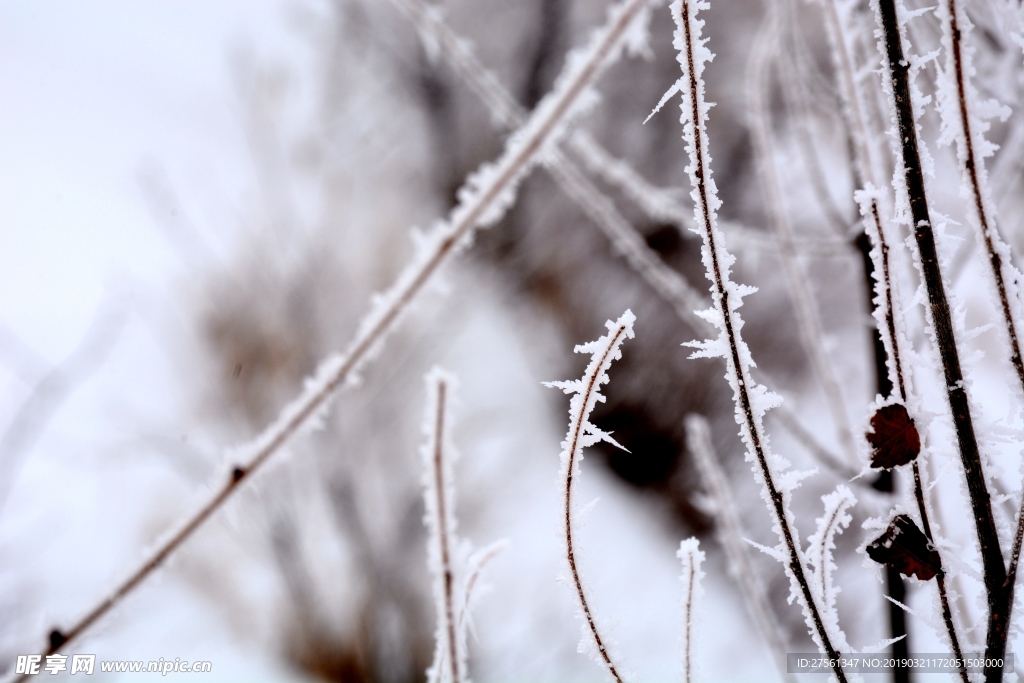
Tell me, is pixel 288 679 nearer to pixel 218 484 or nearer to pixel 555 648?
pixel 555 648

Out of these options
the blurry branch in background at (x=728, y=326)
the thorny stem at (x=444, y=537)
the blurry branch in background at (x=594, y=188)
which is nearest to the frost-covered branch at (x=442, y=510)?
the thorny stem at (x=444, y=537)

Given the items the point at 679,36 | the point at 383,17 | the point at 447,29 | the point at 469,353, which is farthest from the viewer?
the point at 383,17

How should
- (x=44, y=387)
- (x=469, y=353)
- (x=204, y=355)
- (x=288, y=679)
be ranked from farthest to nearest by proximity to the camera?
1. (x=469, y=353)
2. (x=204, y=355)
3. (x=288, y=679)
4. (x=44, y=387)

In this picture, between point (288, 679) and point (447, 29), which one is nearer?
point (447, 29)

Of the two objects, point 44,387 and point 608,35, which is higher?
point 44,387

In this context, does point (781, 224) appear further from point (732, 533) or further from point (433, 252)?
point (433, 252)

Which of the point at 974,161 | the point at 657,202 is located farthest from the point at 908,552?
the point at 657,202

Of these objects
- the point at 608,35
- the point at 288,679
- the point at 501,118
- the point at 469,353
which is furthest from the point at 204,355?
Answer: the point at 608,35
